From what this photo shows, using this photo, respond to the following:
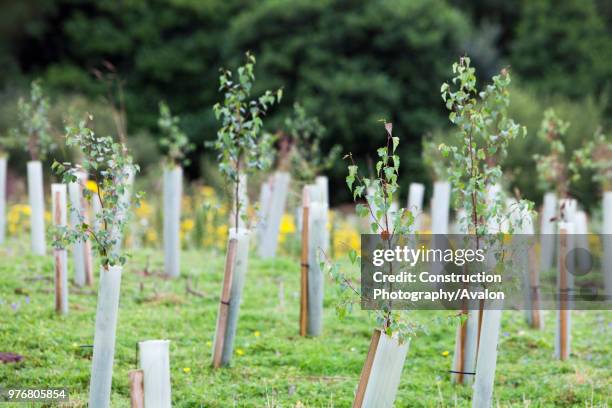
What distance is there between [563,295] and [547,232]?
294cm

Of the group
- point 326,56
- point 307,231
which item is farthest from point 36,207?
point 326,56

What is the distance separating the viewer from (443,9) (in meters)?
20.2

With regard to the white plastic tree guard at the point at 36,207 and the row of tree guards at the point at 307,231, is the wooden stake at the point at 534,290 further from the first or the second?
the white plastic tree guard at the point at 36,207

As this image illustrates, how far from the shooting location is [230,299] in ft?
16.9

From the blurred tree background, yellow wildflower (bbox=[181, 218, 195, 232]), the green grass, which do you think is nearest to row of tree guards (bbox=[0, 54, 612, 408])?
the green grass

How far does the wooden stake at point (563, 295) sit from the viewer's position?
5.61 metres

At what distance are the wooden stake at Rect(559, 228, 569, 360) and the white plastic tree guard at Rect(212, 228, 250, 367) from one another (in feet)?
6.91

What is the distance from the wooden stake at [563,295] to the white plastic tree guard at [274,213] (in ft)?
11.4

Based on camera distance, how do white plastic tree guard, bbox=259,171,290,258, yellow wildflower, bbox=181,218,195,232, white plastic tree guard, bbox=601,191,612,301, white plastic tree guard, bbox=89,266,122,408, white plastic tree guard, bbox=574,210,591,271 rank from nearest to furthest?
white plastic tree guard, bbox=89,266,122,408
white plastic tree guard, bbox=574,210,591,271
white plastic tree guard, bbox=601,191,612,301
white plastic tree guard, bbox=259,171,290,258
yellow wildflower, bbox=181,218,195,232

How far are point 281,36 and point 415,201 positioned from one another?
12.6 metres

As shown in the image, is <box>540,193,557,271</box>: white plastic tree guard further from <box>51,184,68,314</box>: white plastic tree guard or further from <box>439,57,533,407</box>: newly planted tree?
<box>51,184,68,314</box>: white plastic tree guard

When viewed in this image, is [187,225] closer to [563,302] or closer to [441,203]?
[441,203]

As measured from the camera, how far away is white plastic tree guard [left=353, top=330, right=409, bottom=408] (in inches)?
154

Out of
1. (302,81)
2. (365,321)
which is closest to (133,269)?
(365,321)
